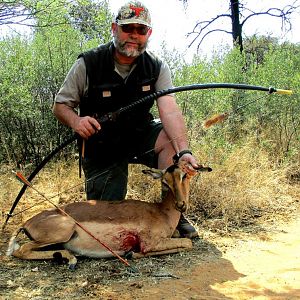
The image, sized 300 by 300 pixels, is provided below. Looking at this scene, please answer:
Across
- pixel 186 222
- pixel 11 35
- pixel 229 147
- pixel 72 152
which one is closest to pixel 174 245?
pixel 186 222

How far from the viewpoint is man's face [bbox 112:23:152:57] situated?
528 cm

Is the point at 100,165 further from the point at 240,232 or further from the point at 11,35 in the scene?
the point at 11,35

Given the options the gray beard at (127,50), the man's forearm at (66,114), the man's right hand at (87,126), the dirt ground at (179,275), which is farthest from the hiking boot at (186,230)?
the gray beard at (127,50)

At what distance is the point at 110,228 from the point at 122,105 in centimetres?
161

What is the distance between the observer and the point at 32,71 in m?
8.05

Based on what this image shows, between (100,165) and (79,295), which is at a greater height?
(100,165)

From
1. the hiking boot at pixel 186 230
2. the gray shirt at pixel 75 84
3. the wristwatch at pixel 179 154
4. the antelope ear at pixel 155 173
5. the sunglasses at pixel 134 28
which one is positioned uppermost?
the sunglasses at pixel 134 28

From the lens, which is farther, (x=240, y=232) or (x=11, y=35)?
(x=11, y=35)

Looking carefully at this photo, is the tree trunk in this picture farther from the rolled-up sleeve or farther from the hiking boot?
the hiking boot

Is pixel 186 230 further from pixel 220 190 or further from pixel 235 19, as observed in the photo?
pixel 235 19

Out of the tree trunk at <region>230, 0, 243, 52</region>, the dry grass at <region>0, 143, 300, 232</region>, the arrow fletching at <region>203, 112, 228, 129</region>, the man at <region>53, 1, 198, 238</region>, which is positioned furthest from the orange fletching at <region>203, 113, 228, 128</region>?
the tree trunk at <region>230, 0, 243, 52</region>

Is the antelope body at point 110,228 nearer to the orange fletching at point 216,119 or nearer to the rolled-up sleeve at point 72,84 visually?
the orange fletching at point 216,119

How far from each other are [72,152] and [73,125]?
3.22 metres

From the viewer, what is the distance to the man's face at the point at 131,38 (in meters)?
5.28
